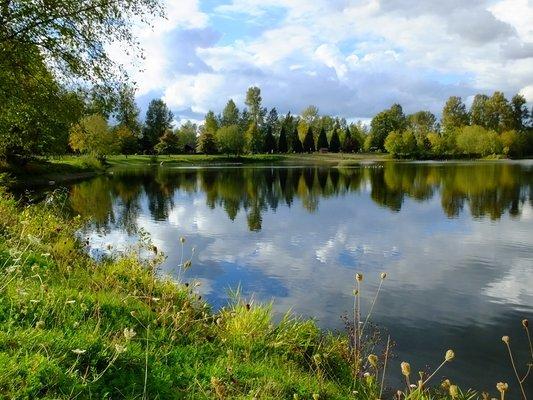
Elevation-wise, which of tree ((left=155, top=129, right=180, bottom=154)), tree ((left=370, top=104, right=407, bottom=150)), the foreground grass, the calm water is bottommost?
the calm water

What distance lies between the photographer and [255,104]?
516 ft

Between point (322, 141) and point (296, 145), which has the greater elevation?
point (322, 141)

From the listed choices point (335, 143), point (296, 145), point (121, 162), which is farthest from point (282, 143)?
point (121, 162)

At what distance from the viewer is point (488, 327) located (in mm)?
11953

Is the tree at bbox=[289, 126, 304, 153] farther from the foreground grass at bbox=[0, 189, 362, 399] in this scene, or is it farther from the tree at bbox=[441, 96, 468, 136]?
the foreground grass at bbox=[0, 189, 362, 399]

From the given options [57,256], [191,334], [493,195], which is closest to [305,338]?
[191,334]

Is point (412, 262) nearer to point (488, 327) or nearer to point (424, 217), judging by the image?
point (488, 327)

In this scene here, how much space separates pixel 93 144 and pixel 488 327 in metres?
80.6

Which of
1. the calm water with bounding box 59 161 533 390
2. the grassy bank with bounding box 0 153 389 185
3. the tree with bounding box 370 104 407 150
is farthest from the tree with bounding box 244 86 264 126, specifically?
the calm water with bounding box 59 161 533 390

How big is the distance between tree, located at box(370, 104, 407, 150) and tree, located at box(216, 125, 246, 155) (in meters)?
54.2

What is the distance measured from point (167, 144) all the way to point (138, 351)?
132137 mm

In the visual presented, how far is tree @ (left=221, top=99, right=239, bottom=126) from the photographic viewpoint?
152 metres

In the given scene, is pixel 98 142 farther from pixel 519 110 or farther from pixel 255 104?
Answer: pixel 519 110

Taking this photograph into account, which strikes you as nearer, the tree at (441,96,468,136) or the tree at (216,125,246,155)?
the tree at (216,125,246,155)
